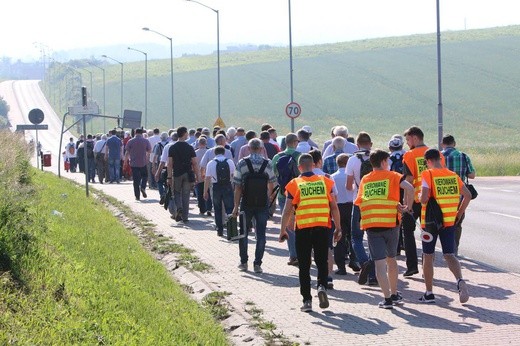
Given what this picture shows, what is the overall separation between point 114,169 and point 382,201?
86.6 ft

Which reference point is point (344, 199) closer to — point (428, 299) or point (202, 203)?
point (428, 299)

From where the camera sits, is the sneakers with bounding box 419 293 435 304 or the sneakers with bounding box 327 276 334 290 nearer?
the sneakers with bounding box 419 293 435 304

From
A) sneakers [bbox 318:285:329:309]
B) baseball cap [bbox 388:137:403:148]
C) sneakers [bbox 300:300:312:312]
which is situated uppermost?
baseball cap [bbox 388:137:403:148]

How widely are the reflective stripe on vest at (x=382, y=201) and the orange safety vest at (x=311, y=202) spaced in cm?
41

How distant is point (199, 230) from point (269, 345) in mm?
10813

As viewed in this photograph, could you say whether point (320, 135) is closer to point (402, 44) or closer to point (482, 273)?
point (402, 44)

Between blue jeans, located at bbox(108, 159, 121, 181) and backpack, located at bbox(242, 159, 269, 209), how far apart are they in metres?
22.5

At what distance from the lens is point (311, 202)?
11.4 metres

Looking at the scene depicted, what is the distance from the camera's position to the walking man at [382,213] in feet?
37.5

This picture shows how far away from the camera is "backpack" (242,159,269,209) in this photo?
14.4 metres

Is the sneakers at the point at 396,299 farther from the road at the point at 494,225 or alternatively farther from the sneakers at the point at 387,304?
the road at the point at 494,225

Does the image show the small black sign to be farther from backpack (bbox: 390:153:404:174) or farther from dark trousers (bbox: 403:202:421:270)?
dark trousers (bbox: 403:202:421:270)

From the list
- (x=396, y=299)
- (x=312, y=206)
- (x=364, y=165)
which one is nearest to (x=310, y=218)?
(x=312, y=206)

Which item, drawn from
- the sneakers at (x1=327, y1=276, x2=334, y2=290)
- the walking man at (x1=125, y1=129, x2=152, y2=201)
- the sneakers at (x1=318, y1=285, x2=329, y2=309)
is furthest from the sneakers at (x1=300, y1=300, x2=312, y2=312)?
the walking man at (x1=125, y1=129, x2=152, y2=201)
